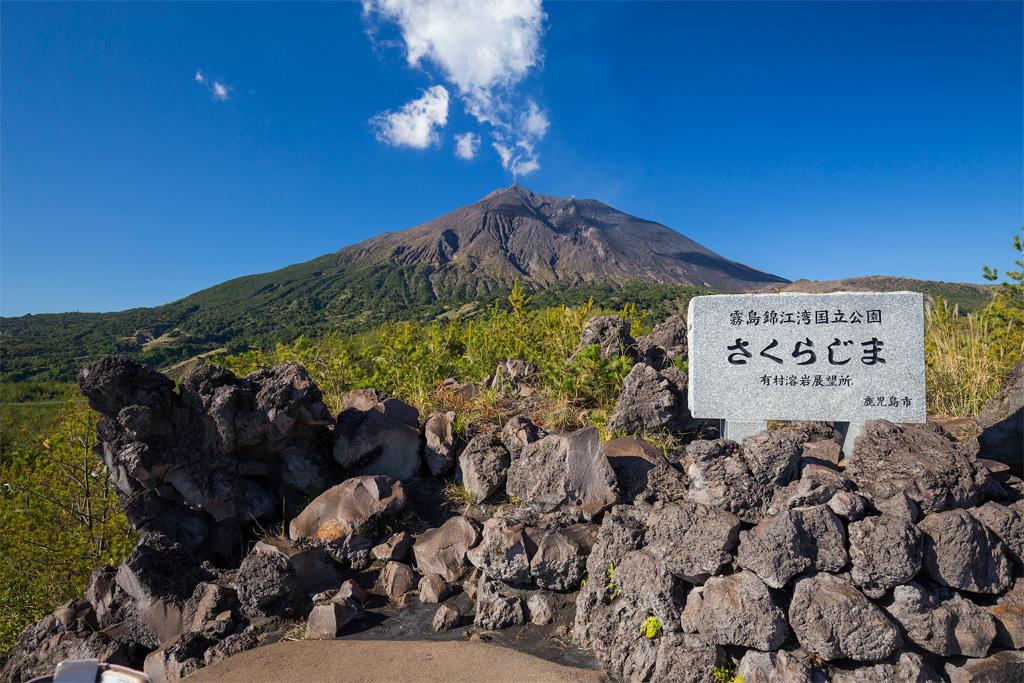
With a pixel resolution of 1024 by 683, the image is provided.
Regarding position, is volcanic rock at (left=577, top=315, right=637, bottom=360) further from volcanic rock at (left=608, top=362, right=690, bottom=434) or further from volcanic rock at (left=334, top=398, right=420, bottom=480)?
volcanic rock at (left=334, top=398, right=420, bottom=480)

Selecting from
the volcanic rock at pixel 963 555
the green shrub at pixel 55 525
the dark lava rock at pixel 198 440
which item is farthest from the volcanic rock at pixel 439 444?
the volcanic rock at pixel 963 555

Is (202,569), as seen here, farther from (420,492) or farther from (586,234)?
(586,234)

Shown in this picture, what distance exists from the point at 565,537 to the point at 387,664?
4.53 ft

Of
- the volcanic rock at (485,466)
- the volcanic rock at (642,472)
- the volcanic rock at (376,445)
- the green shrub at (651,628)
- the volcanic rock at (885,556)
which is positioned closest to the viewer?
the volcanic rock at (885,556)

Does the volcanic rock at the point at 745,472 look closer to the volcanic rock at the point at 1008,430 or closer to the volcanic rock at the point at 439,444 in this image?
the volcanic rock at the point at 1008,430

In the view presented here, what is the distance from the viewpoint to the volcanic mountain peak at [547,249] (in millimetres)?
94000

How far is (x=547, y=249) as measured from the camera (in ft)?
343

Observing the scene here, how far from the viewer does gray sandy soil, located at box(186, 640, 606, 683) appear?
328cm

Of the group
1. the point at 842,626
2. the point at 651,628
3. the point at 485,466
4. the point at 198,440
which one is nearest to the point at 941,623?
the point at 842,626

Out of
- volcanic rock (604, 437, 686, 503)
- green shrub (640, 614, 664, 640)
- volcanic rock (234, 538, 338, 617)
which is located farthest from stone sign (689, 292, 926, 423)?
volcanic rock (234, 538, 338, 617)

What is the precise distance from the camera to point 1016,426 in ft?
13.6

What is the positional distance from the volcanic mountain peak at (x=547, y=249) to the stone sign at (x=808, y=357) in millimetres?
79508

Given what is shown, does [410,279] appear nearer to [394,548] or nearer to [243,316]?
[243,316]

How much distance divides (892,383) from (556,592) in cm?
305
